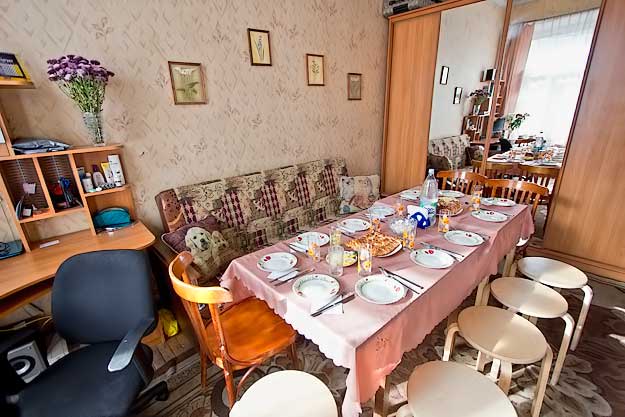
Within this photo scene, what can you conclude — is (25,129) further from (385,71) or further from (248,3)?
(385,71)

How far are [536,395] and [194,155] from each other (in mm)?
2429

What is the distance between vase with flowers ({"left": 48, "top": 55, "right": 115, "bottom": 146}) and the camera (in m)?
1.46

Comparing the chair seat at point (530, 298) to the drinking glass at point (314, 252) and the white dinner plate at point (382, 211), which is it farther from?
the drinking glass at point (314, 252)

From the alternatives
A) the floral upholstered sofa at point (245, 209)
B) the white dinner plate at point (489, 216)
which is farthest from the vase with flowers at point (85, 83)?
the white dinner plate at point (489, 216)

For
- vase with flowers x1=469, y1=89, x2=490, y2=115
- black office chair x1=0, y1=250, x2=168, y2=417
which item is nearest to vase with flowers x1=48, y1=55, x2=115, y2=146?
black office chair x1=0, y1=250, x2=168, y2=417

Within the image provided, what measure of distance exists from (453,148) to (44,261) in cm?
383

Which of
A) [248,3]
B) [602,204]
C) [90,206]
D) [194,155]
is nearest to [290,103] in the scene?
[248,3]

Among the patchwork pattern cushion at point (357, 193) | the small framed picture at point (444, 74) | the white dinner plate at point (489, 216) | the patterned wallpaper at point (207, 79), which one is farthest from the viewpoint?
the small framed picture at point (444, 74)

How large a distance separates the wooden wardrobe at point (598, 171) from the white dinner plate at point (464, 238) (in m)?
1.72

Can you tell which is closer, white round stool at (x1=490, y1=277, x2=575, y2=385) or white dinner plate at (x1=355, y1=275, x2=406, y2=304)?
white dinner plate at (x1=355, y1=275, x2=406, y2=304)

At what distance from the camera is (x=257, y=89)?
2.39m

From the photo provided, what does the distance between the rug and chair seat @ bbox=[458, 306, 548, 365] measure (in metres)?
0.47

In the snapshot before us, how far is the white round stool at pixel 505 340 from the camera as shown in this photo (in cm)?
114

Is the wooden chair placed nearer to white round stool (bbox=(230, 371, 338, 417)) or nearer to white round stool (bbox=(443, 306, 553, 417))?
white round stool (bbox=(230, 371, 338, 417))
